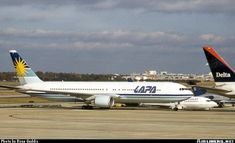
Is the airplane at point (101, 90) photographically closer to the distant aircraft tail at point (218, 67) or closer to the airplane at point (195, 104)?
the airplane at point (195, 104)

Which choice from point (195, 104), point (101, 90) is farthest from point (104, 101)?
point (195, 104)

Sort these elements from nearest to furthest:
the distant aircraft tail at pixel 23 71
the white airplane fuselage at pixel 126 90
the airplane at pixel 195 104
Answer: the white airplane fuselage at pixel 126 90
the airplane at pixel 195 104
the distant aircraft tail at pixel 23 71

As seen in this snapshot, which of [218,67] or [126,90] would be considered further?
[126,90]

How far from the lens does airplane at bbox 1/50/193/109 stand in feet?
216

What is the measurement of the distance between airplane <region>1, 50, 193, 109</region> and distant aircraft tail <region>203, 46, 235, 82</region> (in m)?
8.04

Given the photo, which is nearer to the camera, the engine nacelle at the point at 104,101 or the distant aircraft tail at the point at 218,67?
the distant aircraft tail at the point at 218,67

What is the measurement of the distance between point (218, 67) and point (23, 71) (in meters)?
27.7

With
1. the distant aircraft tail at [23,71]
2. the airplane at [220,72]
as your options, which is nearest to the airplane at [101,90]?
the distant aircraft tail at [23,71]

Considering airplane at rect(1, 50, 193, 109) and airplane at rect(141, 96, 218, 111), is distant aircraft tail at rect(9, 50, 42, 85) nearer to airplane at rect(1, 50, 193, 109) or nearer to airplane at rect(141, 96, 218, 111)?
airplane at rect(1, 50, 193, 109)

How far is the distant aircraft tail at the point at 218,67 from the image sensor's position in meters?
57.8

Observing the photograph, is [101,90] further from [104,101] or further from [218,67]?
[218,67]

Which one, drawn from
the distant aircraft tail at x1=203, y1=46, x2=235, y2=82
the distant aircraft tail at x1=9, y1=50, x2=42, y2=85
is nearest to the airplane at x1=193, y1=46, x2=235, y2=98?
the distant aircraft tail at x1=203, y1=46, x2=235, y2=82

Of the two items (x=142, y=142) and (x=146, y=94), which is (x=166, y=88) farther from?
(x=142, y=142)

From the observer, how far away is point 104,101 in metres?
65.7
